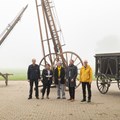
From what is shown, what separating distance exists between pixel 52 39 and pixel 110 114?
438 inches

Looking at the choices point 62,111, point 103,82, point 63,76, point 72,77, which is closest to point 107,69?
point 103,82

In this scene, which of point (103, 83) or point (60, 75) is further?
point (103, 83)

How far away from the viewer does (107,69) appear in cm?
1989

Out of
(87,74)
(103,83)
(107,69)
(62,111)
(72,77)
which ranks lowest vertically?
(62,111)

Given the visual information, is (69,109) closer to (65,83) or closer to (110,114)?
(110,114)

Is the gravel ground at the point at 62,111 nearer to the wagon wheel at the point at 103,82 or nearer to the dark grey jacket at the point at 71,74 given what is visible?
the dark grey jacket at the point at 71,74

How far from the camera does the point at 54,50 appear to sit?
23.1 metres

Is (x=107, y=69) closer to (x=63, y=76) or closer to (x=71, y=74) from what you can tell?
(x=63, y=76)

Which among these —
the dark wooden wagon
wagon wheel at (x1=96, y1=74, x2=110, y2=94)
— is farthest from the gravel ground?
wagon wheel at (x1=96, y1=74, x2=110, y2=94)

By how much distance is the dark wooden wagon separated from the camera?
18.9 meters

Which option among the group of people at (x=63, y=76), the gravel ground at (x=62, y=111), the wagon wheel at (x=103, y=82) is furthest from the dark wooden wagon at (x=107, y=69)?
the gravel ground at (x=62, y=111)

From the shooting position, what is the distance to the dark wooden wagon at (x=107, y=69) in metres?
18.9

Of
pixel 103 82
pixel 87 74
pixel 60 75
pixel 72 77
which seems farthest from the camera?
pixel 103 82

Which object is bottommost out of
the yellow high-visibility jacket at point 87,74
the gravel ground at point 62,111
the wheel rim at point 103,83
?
the gravel ground at point 62,111
